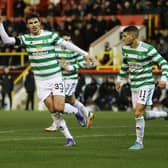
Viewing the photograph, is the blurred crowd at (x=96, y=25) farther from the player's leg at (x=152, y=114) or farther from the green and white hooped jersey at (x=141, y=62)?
the green and white hooped jersey at (x=141, y=62)

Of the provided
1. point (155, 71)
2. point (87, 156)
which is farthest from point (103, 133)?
point (155, 71)

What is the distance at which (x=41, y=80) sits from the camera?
15.8 meters

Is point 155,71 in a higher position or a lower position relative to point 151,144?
lower

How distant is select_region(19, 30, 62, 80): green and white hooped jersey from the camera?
15562 millimetres

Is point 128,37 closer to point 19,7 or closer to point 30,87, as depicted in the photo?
point 30,87

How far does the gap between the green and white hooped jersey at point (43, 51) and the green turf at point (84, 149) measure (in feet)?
4.59

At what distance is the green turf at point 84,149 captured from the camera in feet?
41.5

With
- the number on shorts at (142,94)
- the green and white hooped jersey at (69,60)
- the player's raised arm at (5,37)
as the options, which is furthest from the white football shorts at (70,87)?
the number on shorts at (142,94)

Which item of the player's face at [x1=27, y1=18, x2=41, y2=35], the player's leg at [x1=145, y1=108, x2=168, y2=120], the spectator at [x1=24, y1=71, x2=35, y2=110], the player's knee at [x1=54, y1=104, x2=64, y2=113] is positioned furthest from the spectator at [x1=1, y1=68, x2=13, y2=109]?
the player's knee at [x1=54, y1=104, x2=64, y2=113]

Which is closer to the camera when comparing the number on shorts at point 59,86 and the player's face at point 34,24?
the player's face at point 34,24

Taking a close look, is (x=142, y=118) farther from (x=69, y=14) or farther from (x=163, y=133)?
(x=69, y=14)

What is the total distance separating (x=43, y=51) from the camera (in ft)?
51.2

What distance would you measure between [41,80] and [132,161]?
346cm

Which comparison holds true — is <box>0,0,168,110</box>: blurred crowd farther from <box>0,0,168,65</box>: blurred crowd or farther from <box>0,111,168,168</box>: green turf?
<box>0,111,168,168</box>: green turf
